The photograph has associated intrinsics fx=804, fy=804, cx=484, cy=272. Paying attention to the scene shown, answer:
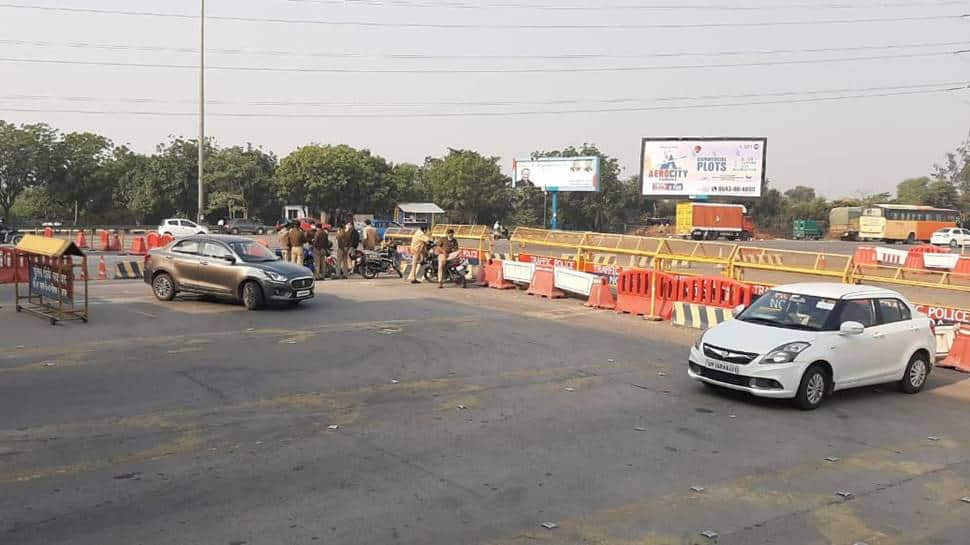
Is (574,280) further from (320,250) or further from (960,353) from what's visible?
(960,353)

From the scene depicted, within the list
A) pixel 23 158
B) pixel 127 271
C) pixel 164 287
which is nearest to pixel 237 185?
pixel 23 158

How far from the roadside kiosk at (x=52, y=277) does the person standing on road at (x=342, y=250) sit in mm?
9032

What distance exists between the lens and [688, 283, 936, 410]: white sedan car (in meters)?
9.36

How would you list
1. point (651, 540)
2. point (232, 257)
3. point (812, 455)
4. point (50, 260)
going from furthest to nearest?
point (232, 257) → point (50, 260) → point (812, 455) → point (651, 540)

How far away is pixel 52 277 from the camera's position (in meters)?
14.6

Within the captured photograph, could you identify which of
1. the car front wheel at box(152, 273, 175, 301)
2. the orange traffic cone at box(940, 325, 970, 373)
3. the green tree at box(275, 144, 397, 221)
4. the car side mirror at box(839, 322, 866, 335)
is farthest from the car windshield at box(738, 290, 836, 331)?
the green tree at box(275, 144, 397, 221)

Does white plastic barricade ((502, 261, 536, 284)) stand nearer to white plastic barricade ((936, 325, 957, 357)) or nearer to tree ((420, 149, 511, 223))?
white plastic barricade ((936, 325, 957, 357))

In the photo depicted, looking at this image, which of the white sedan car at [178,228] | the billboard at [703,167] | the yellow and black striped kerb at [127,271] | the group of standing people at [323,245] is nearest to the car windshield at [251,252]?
the group of standing people at [323,245]

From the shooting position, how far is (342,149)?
233ft

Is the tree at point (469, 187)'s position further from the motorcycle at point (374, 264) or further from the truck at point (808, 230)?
the motorcycle at point (374, 264)

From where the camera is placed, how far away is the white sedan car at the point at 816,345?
9359 mm

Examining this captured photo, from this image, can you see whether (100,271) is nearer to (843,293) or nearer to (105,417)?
(105,417)

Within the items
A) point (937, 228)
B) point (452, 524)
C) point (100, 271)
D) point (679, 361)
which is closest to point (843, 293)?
point (679, 361)

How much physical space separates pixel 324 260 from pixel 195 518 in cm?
1857
